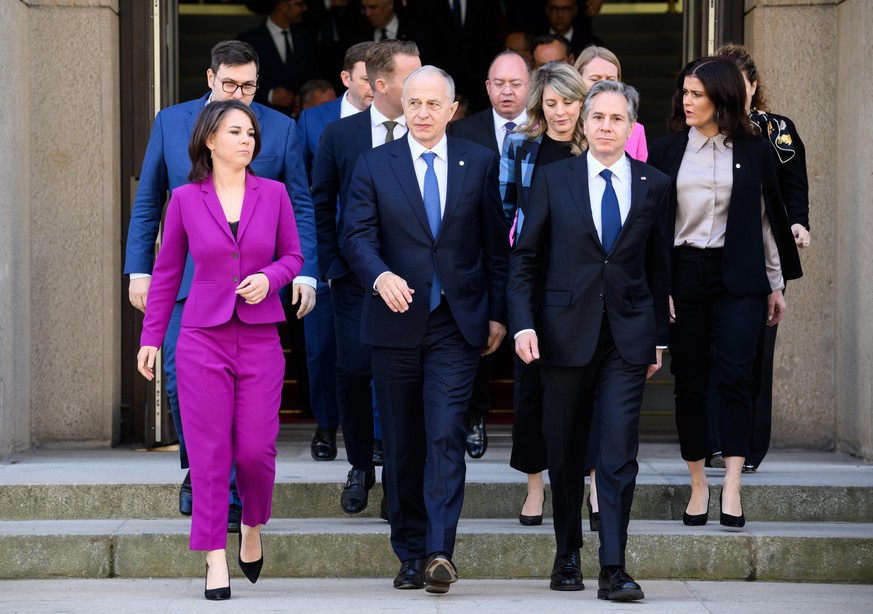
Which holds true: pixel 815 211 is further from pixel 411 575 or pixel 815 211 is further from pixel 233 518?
pixel 233 518

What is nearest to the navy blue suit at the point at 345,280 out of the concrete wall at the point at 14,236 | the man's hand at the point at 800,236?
the man's hand at the point at 800,236

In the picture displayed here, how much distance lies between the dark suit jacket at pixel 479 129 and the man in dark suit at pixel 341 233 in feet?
2.06

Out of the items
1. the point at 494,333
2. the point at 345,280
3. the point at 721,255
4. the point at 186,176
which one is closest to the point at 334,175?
the point at 345,280

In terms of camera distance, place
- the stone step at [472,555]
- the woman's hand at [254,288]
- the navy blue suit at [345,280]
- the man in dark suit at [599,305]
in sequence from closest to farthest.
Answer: the woman's hand at [254,288], the man in dark suit at [599,305], the stone step at [472,555], the navy blue suit at [345,280]

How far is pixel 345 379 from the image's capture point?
248 inches

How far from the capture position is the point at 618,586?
5.49 meters

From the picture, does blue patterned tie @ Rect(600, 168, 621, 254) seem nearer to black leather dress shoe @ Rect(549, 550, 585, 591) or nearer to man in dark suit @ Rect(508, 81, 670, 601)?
man in dark suit @ Rect(508, 81, 670, 601)

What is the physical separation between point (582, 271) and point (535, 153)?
0.91 m

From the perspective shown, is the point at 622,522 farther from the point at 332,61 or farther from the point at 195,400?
the point at 332,61

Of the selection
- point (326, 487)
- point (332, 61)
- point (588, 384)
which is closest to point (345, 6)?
point (332, 61)

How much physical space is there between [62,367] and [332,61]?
4.33 meters

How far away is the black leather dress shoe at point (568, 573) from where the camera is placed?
226 inches

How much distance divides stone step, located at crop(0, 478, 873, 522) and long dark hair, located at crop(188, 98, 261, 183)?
1717 millimetres

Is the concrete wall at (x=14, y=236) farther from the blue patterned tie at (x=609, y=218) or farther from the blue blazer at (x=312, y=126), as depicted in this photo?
the blue patterned tie at (x=609, y=218)
